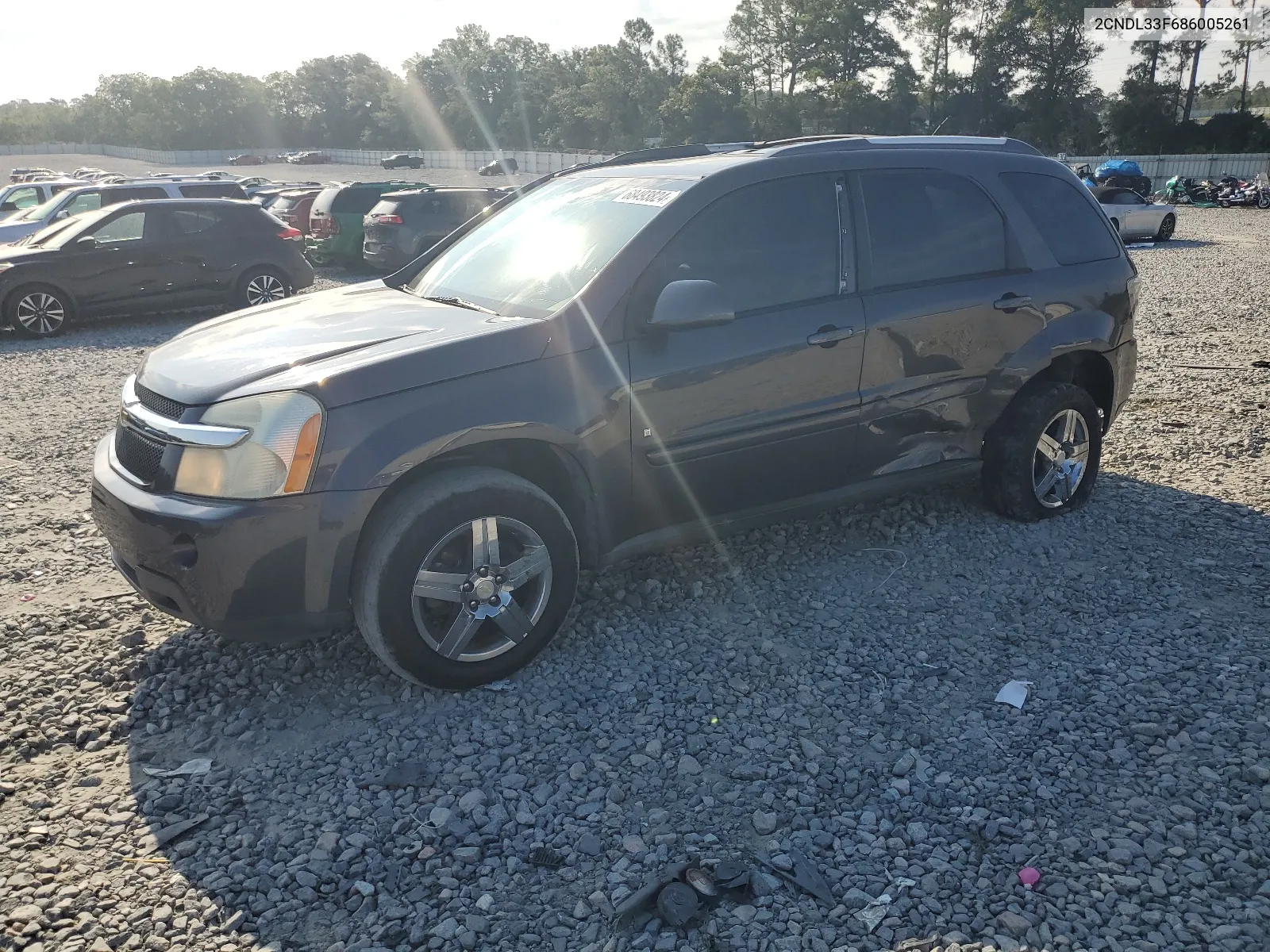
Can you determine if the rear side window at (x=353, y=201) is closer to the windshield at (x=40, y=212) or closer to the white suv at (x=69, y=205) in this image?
the white suv at (x=69, y=205)

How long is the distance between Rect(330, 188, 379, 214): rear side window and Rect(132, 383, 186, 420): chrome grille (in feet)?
50.7

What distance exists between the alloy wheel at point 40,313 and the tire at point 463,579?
11009 mm

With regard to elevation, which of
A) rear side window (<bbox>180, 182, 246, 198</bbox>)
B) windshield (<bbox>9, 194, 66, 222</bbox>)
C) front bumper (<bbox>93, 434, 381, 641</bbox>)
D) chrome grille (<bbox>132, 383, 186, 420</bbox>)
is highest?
rear side window (<bbox>180, 182, 246, 198</bbox>)

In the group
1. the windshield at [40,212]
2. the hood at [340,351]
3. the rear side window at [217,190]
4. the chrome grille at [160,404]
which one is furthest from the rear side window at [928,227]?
the rear side window at [217,190]

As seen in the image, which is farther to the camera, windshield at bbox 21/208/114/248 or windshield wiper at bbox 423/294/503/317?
windshield at bbox 21/208/114/248

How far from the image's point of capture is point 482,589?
3785 mm

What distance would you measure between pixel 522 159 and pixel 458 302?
246 feet

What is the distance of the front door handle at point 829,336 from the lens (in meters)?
4.40

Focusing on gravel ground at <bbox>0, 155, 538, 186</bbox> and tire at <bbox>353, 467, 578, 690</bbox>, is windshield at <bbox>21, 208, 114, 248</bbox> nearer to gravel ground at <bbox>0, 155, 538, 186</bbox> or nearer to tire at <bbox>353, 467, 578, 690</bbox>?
tire at <bbox>353, 467, 578, 690</bbox>

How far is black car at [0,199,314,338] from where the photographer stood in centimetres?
1239

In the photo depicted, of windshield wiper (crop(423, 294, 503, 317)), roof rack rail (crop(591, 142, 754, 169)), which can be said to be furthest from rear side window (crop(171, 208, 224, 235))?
windshield wiper (crop(423, 294, 503, 317))

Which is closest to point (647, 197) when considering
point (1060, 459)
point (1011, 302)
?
point (1011, 302)

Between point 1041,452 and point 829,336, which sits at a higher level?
point 829,336

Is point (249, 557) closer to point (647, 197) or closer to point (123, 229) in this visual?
point (647, 197)
